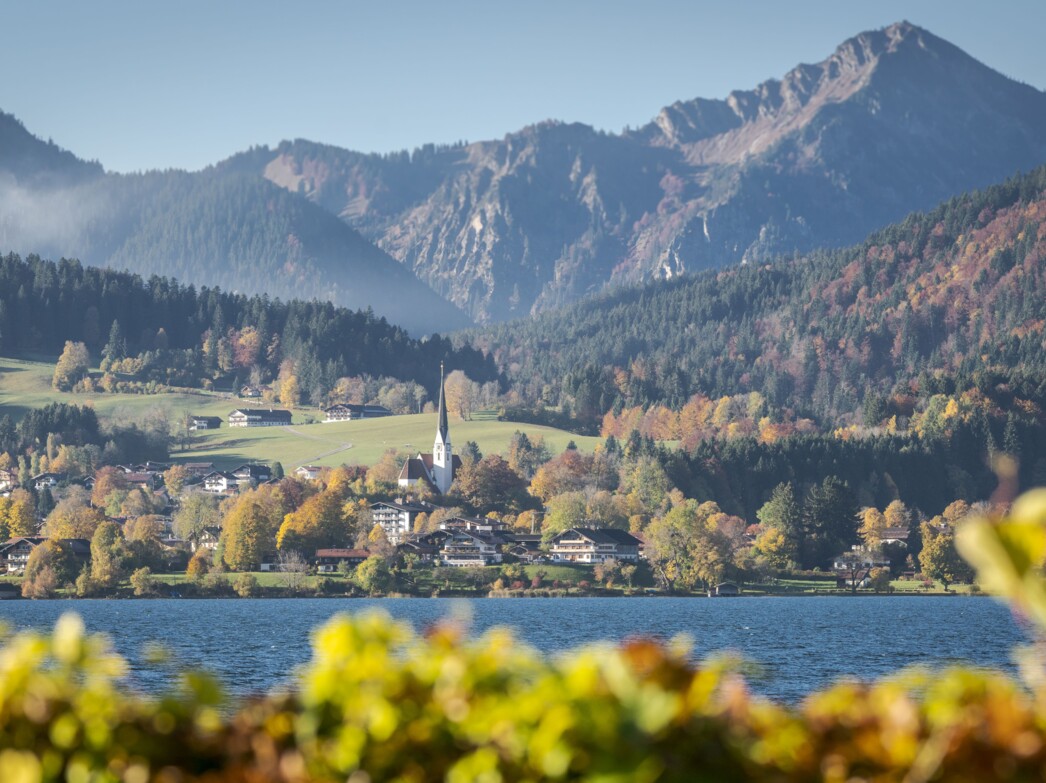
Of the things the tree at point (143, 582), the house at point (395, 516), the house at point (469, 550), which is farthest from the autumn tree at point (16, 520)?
the house at point (469, 550)

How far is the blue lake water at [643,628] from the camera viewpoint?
232ft

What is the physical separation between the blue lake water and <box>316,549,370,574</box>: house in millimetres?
3572

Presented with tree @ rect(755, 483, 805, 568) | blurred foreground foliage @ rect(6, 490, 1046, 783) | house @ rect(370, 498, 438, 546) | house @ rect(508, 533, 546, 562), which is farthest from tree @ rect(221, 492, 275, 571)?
blurred foreground foliage @ rect(6, 490, 1046, 783)

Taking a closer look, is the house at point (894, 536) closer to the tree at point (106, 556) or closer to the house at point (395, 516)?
the house at point (395, 516)

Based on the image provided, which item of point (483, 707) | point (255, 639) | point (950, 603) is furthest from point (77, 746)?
point (950, 603)

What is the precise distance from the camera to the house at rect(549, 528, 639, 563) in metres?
170

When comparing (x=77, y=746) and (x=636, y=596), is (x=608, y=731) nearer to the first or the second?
(x=77, y=746)

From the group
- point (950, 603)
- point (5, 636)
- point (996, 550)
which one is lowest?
point (950, 603)

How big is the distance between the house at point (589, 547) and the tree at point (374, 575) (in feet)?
69.5

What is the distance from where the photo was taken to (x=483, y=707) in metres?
7.50

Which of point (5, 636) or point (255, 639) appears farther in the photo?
point (255, 639)

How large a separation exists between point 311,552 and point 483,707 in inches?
6527

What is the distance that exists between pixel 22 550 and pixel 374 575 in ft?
127

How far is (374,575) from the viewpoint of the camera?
15400 cm
